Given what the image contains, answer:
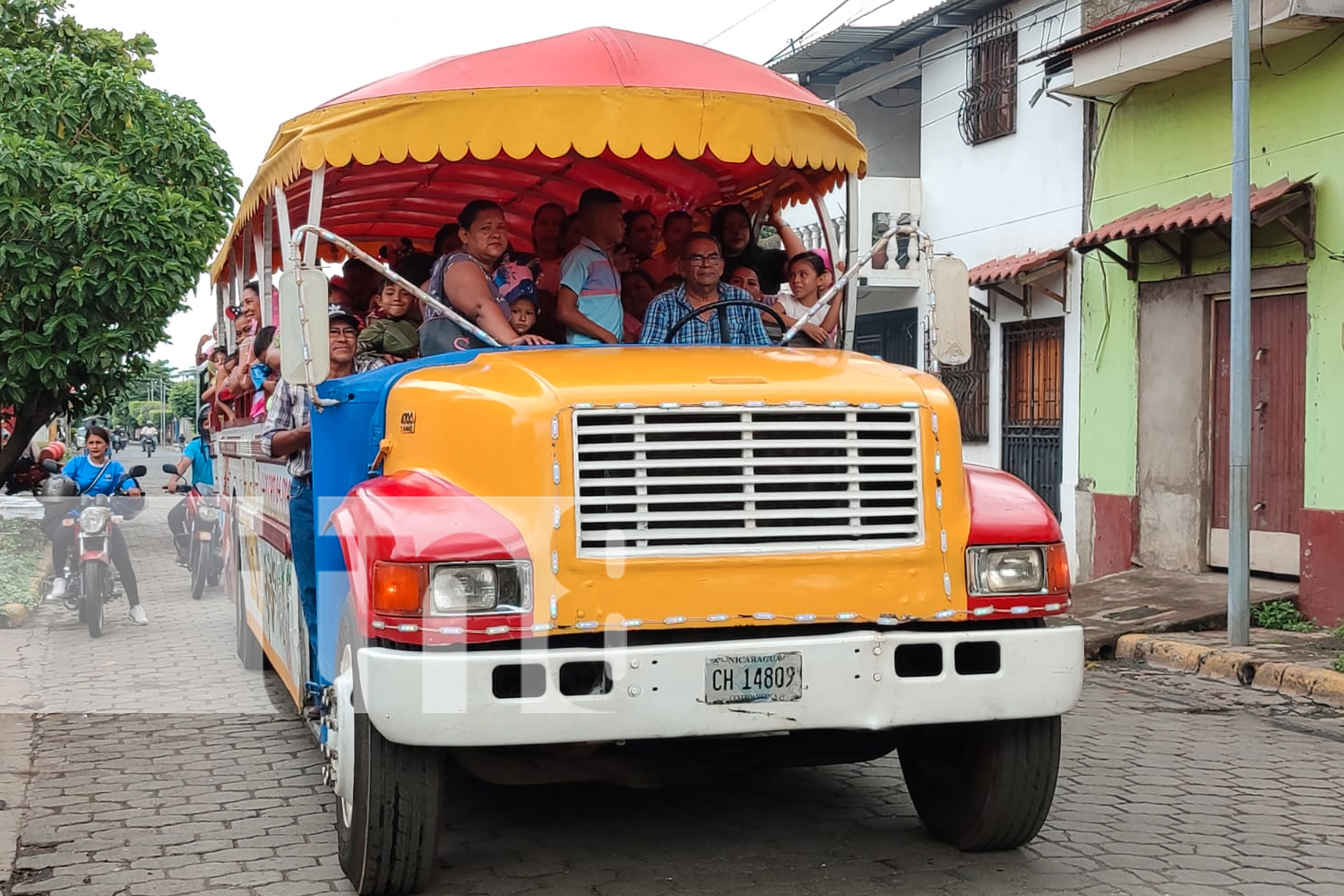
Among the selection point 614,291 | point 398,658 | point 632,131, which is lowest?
point 398,658

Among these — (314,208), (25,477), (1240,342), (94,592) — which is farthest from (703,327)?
(25,477)

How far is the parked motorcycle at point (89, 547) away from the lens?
36.3ft

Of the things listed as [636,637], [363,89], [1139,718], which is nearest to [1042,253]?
[1139,718]

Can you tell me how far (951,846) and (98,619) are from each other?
7673 millimetres

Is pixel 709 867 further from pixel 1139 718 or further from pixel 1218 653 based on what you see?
pixel 1218 653

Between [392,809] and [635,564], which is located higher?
[635,564]

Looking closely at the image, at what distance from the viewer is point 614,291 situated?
6.25m

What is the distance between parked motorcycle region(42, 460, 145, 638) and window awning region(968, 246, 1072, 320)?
749 cm

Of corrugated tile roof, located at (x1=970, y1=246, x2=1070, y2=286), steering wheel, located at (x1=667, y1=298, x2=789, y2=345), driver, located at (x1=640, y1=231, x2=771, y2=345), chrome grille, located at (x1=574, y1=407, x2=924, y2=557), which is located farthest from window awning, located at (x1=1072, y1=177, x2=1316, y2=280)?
chrome grille, located at (x1=574, y1=407, x2=924, y2=557)

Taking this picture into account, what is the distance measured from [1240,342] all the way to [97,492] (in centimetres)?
838

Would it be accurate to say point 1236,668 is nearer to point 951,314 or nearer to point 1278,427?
point 1278,427

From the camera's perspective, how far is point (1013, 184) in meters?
15.3

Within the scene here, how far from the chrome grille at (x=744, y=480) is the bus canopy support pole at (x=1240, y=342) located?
5676 mm

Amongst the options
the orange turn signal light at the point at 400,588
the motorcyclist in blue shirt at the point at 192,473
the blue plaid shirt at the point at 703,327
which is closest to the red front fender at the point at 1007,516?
the blue plaid shirt at the point at 703,327
